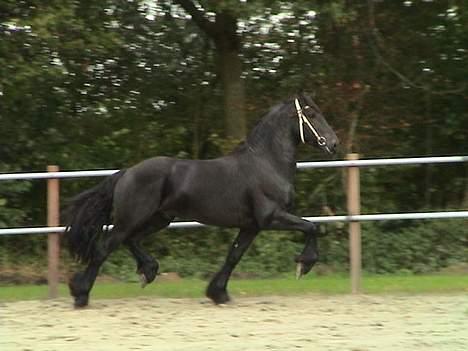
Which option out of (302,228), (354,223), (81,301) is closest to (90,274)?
(81,301)

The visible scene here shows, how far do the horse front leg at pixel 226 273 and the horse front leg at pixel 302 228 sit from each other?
0.34m

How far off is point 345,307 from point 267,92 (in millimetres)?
Answer: 8021

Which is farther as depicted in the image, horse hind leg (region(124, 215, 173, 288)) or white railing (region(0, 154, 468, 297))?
white railing (region(0, 154, 468, 297))

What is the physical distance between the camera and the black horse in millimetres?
8117

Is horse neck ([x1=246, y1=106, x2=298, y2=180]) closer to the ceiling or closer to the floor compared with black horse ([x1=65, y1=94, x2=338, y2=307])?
closer to the ceiling

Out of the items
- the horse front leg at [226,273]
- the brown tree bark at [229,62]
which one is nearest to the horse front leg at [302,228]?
the horse front leg at [226,273]

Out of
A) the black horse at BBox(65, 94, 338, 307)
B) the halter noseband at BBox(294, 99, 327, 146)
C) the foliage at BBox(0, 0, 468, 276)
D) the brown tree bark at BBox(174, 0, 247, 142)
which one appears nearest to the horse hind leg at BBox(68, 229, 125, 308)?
the black horse at BBox(65, 94, 338, 307)

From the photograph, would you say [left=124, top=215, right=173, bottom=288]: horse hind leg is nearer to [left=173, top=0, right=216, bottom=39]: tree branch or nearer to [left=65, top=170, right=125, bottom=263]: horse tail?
[left=65, top=170, right=125, bottom=263]: horse tail

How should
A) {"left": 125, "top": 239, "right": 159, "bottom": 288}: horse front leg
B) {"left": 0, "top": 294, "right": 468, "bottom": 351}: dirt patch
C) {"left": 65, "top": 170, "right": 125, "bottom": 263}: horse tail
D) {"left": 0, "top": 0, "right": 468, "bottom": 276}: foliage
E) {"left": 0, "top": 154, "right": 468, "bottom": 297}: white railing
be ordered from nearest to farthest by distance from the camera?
{"left": 0, "top": 294, "right": 468, "bottom": 351}: dirt patch → {"left": 65, "top": 170, "right": 125, "bottom": 263}: horse tail → {"left": 125, "top": 239, "right": 159, "bottom": 288}: horse front leg → {"left": 0, "top": 154, "right": 468, "bottom": 297}: white railing → {"left": 0, "top": 0, "right": 468, "bottom": 276}: foliage

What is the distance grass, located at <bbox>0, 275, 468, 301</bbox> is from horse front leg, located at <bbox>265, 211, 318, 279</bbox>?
2.68 feet

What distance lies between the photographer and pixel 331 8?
480 inches

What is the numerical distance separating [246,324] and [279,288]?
6.61ft

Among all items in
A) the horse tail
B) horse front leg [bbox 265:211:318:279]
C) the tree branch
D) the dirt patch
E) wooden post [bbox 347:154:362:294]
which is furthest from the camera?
the tree branch

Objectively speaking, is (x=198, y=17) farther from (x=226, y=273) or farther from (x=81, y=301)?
(x=81, y=301)
